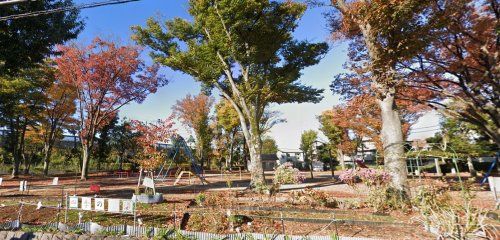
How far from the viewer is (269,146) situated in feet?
215

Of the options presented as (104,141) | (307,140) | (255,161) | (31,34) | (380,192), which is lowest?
(380,192)

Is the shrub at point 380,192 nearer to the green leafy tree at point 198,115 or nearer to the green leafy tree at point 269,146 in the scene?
the green leafy tree at point 198,115

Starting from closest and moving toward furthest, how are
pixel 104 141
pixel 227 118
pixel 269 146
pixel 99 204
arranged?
pixel 99 204 < pixel 104 141 < pixel 227 118 < pixel 269 146

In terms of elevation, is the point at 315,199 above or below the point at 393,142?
below

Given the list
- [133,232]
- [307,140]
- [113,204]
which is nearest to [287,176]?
[133,232]

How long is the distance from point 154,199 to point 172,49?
805 cm

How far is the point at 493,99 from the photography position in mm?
13219

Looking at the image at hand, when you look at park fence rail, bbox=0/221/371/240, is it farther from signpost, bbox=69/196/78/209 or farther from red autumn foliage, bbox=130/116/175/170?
red autumn foliage, bbox=130/116/175/170

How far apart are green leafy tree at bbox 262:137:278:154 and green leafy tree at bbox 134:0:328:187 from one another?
1893 inches

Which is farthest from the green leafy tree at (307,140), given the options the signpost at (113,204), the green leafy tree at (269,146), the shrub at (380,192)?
the signpost at (113,204)

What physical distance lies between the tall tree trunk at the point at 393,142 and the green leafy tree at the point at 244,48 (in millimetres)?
6008

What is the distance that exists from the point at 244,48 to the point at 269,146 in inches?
2027

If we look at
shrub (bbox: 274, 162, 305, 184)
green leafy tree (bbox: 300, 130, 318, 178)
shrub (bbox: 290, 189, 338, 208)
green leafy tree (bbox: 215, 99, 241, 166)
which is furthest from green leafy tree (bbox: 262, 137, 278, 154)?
shrub (bbox: 290, 189, 338, 208)

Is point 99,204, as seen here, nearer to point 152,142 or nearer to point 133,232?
point 133,232
